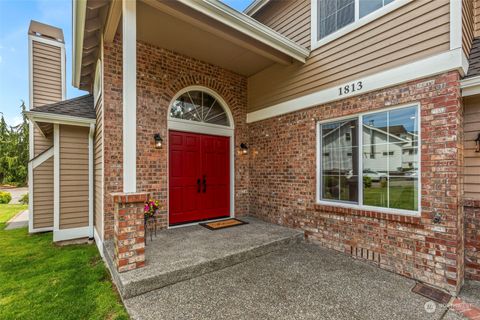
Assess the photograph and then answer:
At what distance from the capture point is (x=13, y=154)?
58.0 ft

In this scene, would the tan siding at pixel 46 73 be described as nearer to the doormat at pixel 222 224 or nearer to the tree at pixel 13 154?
the doormat at pixel 222 224

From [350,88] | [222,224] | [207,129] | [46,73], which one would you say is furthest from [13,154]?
[350,88]

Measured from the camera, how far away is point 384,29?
11.4ft

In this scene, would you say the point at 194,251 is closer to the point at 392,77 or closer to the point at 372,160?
the point at 372,160

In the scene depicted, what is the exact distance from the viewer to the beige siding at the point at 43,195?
5699 millimetres

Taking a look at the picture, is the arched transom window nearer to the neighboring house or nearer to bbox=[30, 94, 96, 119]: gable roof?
the neighboring house

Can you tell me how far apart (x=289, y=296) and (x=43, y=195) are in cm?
661

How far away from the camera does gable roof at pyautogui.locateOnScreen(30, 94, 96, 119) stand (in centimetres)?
466

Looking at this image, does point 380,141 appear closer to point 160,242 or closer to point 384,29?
point 384,29

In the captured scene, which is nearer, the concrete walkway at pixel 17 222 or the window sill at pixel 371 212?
the window sill at pixel 371 212

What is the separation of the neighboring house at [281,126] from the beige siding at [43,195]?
26mm

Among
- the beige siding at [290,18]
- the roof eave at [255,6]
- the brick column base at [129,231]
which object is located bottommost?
the brick column base at [129,231]

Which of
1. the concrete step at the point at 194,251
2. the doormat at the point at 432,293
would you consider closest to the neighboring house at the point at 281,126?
the doormat at the point at 432,293

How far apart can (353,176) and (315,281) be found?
1.89 m
